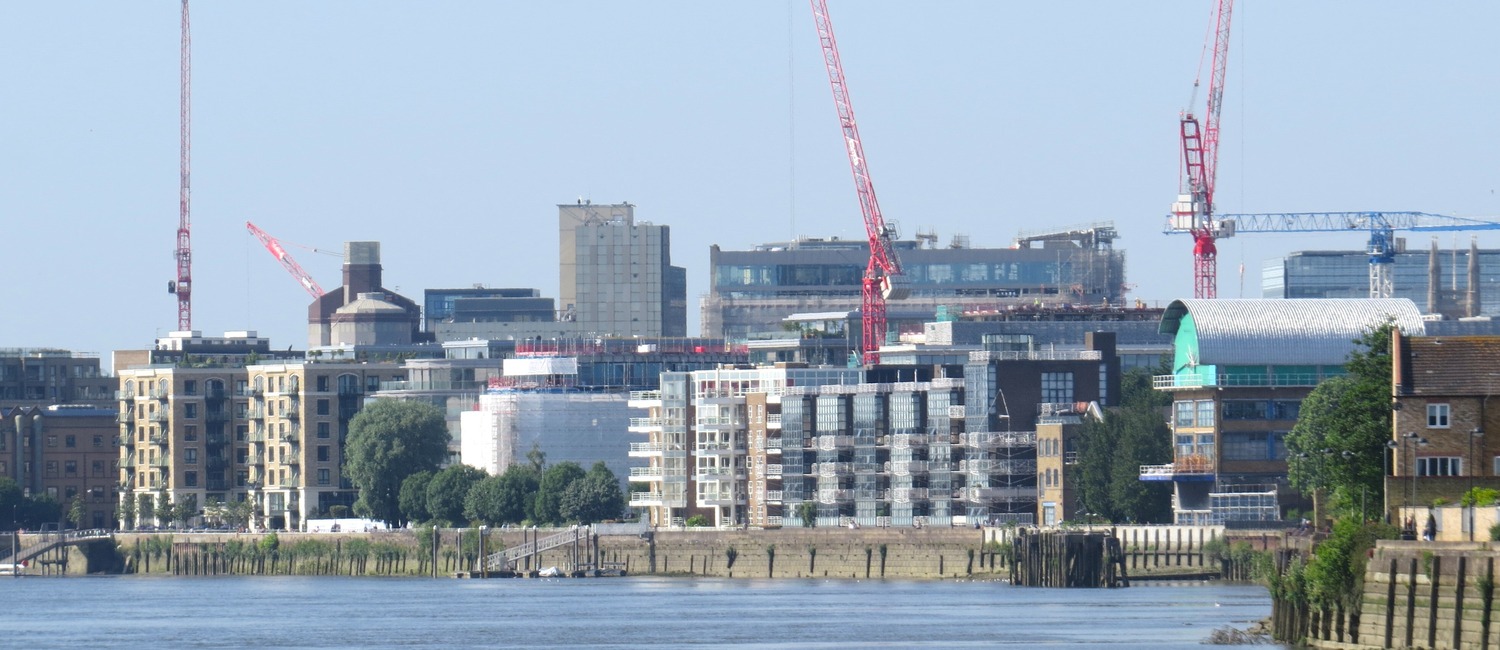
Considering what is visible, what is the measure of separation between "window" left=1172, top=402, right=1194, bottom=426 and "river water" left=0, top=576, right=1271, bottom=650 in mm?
14206

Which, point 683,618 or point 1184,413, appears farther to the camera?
point 1184,413

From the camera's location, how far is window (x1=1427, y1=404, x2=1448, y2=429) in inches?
4673

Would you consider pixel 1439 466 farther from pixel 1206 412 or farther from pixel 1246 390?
pixel 1206 412

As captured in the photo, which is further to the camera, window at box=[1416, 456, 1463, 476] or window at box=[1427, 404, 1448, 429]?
window at box=[1427, 404, 1448, 429]

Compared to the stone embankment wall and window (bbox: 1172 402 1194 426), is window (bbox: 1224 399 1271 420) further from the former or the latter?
the stone embankment wall

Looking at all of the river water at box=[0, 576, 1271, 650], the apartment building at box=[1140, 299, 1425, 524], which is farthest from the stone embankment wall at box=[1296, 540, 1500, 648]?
the apartment building at box=[1140, 299, 1425, 524]

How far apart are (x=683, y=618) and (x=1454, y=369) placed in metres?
47.0

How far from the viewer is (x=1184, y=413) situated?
641ft

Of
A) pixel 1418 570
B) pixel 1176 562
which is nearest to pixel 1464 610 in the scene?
pixel 1418 570

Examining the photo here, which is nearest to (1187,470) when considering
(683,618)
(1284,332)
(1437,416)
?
(1284,332)

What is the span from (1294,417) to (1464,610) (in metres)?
95.8

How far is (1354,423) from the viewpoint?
13162 centimetres

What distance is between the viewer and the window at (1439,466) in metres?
118

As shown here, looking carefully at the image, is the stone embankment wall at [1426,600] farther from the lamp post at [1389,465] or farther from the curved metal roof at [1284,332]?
the curved metal roof at [1284,332]
